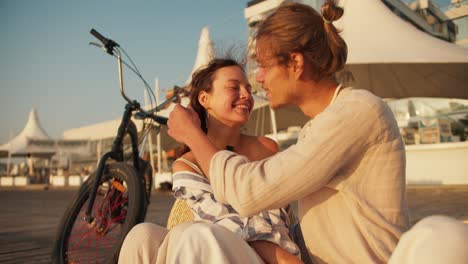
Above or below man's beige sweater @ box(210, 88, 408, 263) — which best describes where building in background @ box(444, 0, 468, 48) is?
above

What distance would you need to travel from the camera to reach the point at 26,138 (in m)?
34.7

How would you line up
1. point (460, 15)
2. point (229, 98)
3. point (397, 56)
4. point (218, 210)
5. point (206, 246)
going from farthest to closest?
1. point (460, 15)
2. point (397, 56)
3. point (229, 98)
4. point (218, 210)
5. point (206, 246)

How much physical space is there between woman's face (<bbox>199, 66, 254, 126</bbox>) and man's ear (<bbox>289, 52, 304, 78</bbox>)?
2.04 feet

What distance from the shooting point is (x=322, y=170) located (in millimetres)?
886

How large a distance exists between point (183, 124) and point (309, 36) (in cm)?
42

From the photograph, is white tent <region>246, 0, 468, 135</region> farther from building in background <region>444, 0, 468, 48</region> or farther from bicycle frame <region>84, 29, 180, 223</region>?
building in background <region>444, 0, 468, 48</region>

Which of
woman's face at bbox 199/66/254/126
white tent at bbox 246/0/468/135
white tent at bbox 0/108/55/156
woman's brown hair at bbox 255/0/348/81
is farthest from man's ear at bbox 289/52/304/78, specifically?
white tent at bbox 0/108/55/156

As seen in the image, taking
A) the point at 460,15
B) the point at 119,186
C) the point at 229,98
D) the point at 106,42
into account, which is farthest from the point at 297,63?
the point at 460,15

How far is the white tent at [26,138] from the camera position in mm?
34522

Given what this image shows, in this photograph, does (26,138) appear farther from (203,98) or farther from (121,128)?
(203,98)

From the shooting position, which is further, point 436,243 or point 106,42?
point 106,42

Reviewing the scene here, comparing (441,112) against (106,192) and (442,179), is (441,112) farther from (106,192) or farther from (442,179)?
(106,192)

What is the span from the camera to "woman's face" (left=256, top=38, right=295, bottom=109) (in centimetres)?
110

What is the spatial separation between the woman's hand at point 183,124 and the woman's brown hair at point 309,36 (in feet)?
0.97
